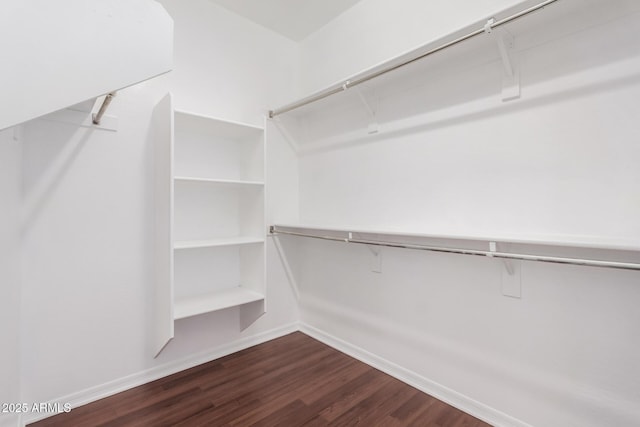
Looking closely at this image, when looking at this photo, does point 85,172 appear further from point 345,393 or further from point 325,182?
point 345,393

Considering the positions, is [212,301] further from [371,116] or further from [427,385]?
[371,116]

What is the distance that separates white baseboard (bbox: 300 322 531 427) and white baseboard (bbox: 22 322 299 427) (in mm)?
494

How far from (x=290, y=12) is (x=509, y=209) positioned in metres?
2.16

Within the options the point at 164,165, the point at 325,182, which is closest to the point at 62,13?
the point at 164,165

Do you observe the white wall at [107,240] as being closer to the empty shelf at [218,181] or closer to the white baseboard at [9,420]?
the white baseboard at [9,420]

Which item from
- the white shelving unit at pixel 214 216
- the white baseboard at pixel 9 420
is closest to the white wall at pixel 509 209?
the white shelving unit at pixel 214 216

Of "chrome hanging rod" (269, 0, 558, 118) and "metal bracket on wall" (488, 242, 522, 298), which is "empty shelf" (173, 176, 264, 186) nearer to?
"chrome hanging rod" (269, 0, 558, 118)

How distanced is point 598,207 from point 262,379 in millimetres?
2031

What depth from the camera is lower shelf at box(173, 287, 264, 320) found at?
1915 mm

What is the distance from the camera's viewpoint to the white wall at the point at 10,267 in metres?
1.42

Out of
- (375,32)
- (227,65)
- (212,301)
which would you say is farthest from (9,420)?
(375,32)

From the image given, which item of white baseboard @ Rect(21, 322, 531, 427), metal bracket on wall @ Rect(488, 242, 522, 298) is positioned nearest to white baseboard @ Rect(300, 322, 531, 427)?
white baseboard @ Rect(21, 322, 531, 427)

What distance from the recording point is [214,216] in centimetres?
232

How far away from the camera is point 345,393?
1840 millimetres
